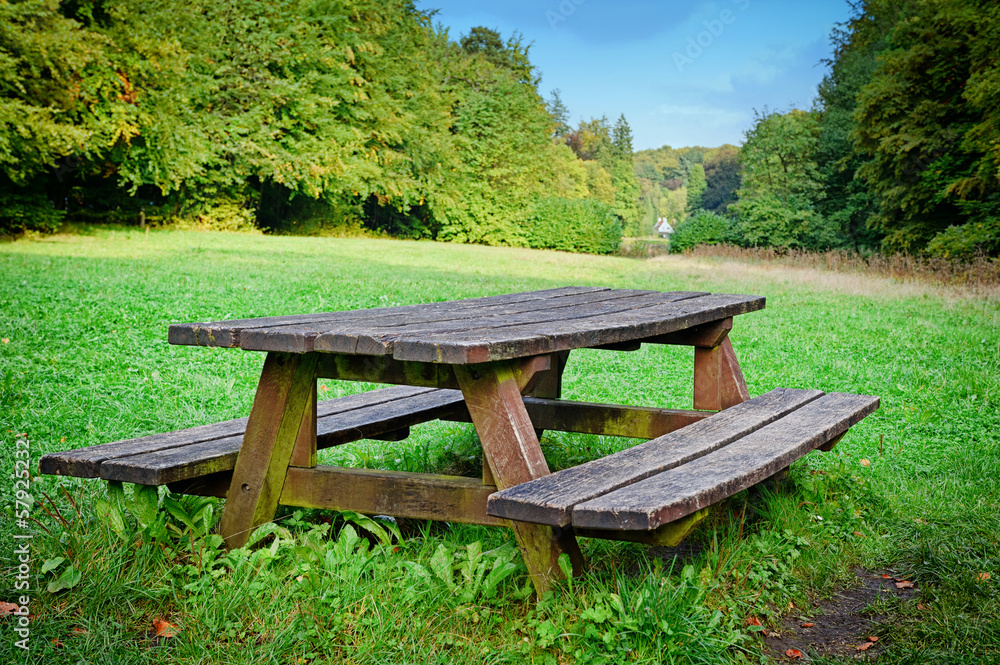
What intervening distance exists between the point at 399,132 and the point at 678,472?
106ft

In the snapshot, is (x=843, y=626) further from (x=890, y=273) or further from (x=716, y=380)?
(x=890, y=273)

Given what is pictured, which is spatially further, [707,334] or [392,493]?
[707,334]

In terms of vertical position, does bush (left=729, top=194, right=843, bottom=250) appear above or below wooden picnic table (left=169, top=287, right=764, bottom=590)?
above

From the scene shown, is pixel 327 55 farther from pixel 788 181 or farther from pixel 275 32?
pixel 788 181

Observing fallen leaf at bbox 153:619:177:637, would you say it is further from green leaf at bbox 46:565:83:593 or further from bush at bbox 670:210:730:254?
bush at bbox 670:210:730:254

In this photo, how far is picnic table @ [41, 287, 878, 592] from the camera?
6.37 ft

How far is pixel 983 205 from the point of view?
18.2m

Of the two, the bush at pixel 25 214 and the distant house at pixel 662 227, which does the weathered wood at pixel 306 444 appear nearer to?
the bush at pixel 25 214

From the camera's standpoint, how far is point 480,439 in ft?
7.36

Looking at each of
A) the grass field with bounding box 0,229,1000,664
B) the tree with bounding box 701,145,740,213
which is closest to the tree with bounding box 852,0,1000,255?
the grass field with bounding box 0,229,1000,664

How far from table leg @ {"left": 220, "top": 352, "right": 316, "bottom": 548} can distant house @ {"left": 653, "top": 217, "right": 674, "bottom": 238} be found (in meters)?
72.0

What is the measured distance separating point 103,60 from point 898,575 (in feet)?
63.0

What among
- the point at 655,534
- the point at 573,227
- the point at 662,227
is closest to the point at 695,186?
the point at 662,227

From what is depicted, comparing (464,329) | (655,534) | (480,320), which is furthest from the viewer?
(480,320)
